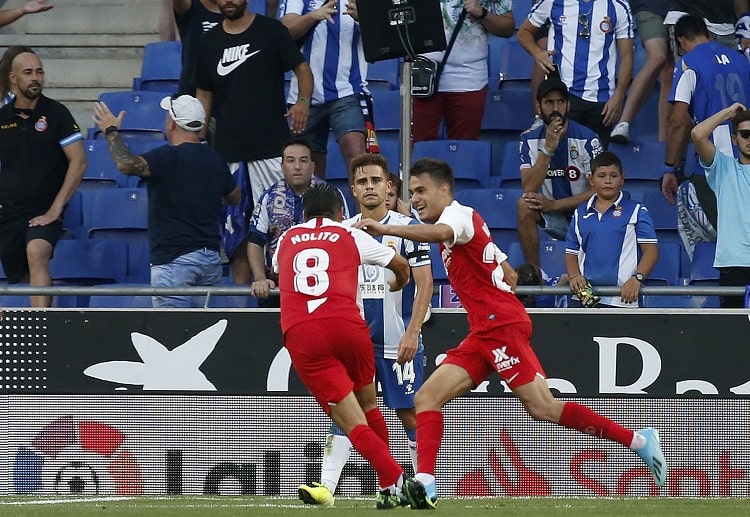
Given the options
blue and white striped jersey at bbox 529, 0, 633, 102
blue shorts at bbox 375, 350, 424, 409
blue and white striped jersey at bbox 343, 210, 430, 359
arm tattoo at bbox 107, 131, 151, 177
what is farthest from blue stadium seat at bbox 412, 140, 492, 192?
blue shorts at bbox 375, 350, 424, 409

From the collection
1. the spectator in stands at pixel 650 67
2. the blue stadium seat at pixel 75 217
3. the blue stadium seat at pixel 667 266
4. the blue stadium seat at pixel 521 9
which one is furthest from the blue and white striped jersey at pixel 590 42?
the blue stadium seat at pixel 75 217

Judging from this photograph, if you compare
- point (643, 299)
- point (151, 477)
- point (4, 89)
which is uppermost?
point (4, 89)

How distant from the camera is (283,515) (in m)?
7.41

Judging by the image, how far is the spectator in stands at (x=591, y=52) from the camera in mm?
11523

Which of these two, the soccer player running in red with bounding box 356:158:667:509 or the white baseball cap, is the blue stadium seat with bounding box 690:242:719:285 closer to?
the soccer player running in red with bounding box 356:158:667:509

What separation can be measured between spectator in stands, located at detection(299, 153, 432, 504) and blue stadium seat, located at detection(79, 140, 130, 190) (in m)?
4.31

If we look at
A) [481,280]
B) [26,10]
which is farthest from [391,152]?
[481,280]

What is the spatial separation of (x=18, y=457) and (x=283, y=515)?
2867 mm

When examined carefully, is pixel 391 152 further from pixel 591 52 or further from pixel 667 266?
pixel 667 266

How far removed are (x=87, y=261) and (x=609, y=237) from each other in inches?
171

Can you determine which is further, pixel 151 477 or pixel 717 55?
pixel 717 55

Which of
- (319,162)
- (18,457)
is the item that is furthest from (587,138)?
(18,457)

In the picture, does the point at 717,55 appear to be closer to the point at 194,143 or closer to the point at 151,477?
the point at 194,143

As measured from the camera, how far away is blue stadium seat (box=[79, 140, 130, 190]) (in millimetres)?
12570
